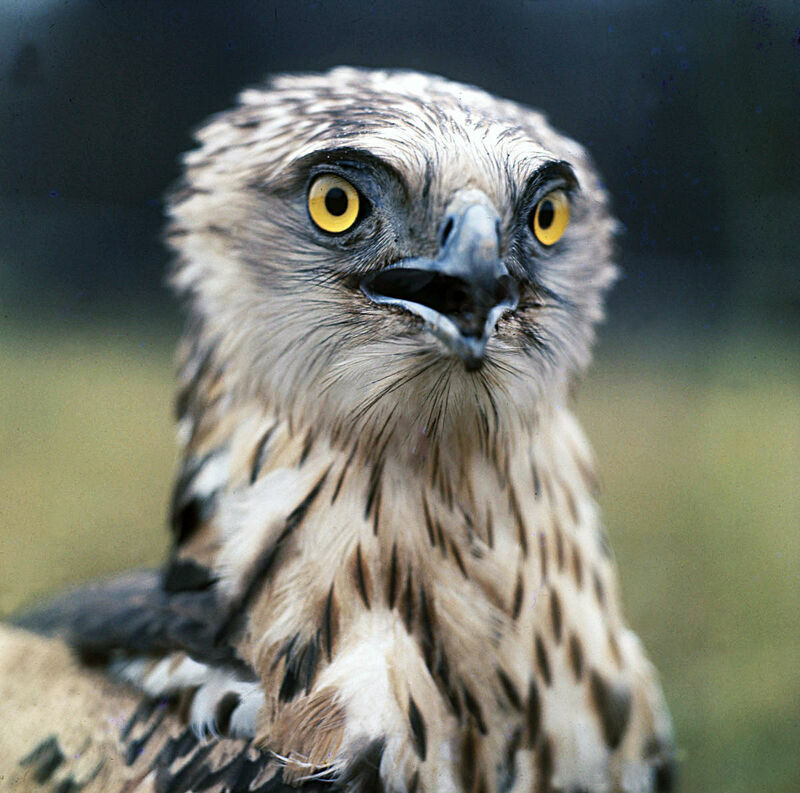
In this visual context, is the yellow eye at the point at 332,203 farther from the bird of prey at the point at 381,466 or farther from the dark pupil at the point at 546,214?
the dark pupil at the point at 546,214

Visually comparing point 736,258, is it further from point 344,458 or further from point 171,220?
point 171,220

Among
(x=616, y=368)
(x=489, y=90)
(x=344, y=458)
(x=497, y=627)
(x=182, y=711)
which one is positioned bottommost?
(x=182, y=711)

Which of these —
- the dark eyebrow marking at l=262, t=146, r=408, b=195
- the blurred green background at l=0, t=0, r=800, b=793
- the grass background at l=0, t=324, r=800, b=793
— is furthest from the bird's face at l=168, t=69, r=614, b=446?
the grass background at l=0, t=324, r=800, b=793

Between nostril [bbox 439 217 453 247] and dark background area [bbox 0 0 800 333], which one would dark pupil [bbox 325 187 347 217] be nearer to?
nostril [bbox 439 217 453 247]

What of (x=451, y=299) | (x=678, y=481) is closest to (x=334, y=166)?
(x=451, y=299)

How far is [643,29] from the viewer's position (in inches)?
38.4

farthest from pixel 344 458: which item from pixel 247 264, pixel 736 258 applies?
pixel 736 258

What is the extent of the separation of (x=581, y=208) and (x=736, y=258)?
36 cm

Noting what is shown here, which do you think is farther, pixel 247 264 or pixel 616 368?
pixel 616 368

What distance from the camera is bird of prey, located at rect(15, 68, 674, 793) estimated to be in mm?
678

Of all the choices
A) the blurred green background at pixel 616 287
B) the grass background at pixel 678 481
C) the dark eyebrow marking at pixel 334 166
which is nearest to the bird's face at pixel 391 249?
the dark eyebrow marking at pixel 334 166

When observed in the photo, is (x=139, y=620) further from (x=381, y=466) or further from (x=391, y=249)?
(x=391, y=249)

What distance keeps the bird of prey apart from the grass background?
159mm

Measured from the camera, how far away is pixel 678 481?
47.5 inches
